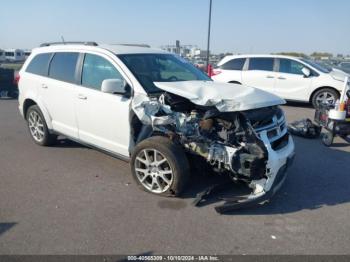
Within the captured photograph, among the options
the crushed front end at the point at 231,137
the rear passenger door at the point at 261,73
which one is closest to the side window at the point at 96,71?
the crushed front end at the point at 231,137

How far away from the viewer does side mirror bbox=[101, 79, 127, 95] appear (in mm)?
4340

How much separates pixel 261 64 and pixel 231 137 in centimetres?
859

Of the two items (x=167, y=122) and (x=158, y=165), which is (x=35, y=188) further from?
(x=167, y=122)

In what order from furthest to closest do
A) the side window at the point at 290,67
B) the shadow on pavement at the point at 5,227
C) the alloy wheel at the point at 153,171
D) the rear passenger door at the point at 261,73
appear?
the rear passenger door at the point at 261,73
the side window at the point at 290,67
the alloy wheel at the point at 153,171
the shadow on pavement at the point at 5,227

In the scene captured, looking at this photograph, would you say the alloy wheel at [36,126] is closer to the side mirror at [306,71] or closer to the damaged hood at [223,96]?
the damaged hood at [223,96]

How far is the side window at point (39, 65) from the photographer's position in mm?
6043

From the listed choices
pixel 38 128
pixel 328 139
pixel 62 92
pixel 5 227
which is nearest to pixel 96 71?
pixel 62 92

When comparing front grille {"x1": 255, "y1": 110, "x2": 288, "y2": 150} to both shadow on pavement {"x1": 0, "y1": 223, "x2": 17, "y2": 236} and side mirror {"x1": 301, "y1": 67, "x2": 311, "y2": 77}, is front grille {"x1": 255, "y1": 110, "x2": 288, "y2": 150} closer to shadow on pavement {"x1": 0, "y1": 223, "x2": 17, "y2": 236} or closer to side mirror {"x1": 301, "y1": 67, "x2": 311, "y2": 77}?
shadow on pavement {"x1": 0, "y1": 223, "x2": 17, "y2": 236}

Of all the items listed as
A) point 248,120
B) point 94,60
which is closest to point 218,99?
point 248,120

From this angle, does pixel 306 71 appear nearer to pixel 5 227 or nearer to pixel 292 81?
pixel 292 81

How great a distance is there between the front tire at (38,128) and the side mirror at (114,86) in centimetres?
223

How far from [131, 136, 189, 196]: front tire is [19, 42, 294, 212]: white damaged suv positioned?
1cm

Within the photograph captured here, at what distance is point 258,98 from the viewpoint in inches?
161

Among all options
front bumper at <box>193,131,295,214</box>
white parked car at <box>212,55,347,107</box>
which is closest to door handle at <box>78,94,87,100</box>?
front bumper at <box>193,131,295,214</box>
